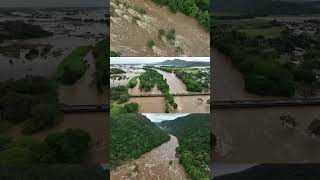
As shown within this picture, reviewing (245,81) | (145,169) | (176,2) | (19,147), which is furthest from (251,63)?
(19,147)

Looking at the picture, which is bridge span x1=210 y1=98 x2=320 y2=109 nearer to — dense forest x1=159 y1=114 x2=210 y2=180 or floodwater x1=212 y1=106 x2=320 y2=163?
floodwater x1=212 y1=106 x2=320 y2=163

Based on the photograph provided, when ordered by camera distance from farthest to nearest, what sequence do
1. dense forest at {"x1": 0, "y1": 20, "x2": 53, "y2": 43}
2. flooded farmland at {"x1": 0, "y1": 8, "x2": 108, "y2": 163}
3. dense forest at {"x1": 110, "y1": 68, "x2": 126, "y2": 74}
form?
dense forest at {"x1": 0, "y1": 20, "x2": 53, "y2": 43} → flooded farmland at {"x1": 0, "y1": 8, "x2": 108, "y2": 163} → dense forest at {"x1": 110, "y1": 68, "x2": 126, "y2": 74}

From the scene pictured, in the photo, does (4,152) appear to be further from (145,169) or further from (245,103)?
(245,103)

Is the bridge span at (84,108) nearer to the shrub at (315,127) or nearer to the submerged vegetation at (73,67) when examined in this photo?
the submerged vegetation at (73,67)

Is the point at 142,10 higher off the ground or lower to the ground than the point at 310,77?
higher

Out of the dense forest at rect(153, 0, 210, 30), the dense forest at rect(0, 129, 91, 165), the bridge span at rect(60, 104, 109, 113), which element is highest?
the dense forest at rect(153, 0, 210, 30)

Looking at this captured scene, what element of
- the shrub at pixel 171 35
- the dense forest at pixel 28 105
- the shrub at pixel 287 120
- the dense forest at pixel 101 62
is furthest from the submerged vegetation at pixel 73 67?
the shrub at pixel 287 120


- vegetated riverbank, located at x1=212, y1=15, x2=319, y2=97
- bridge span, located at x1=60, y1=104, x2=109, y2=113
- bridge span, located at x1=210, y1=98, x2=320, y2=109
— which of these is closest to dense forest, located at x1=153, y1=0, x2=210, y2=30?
vegetated riverbank, located at x1=212, y1=15, x2=319, y2=97
